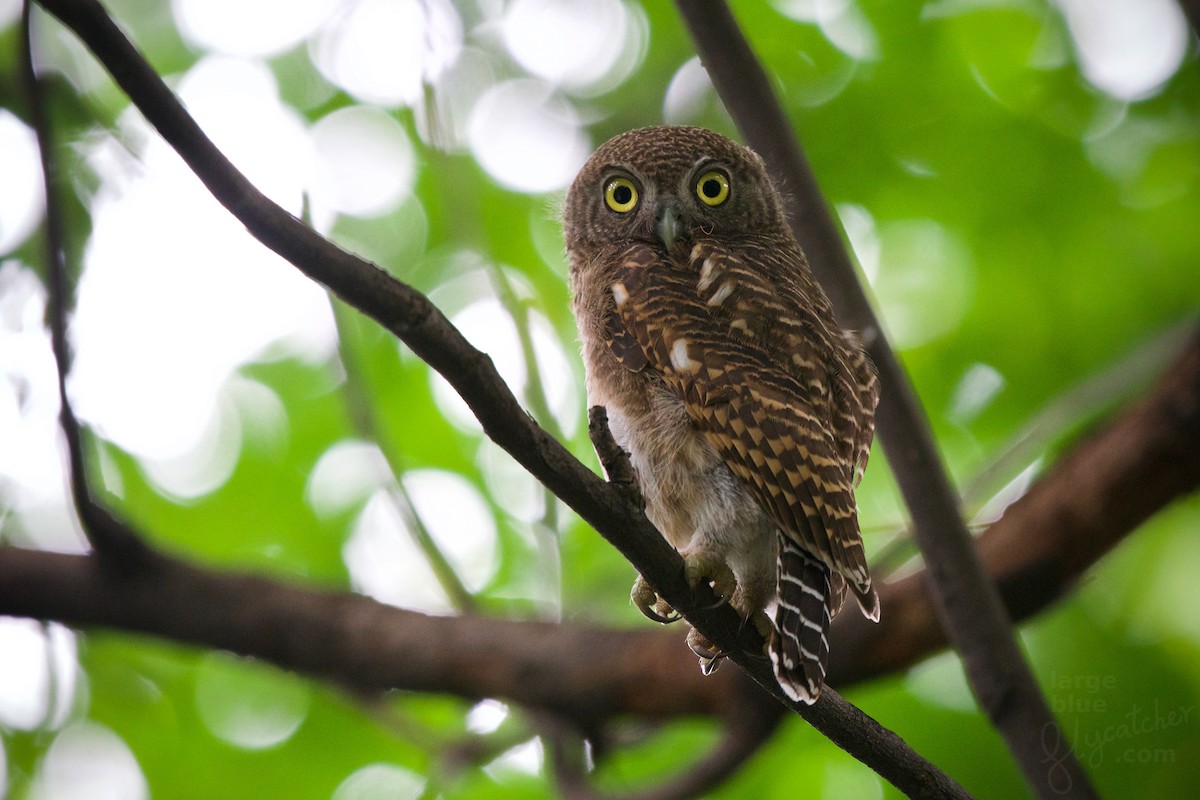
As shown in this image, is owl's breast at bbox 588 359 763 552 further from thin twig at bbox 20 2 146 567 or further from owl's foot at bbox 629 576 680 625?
thin twig at bbox 20 2 146 567

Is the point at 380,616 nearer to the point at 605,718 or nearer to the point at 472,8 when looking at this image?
the point at 605,718

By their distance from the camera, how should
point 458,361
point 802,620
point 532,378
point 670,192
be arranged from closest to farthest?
point 458,361 → point 802,620 → point 670,192 → point 532,378

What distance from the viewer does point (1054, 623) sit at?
4684mm

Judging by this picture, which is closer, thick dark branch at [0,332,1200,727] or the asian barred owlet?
the asian barred owlet

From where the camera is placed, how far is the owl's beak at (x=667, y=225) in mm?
3350

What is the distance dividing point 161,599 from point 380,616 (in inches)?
31.2

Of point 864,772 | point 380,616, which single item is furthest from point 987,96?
point 380,616

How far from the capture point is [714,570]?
2.67 metres

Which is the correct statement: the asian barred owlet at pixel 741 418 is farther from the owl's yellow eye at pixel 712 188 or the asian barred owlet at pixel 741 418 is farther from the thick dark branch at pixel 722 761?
the thick dark branch at pixel 722 761

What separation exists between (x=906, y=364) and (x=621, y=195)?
1.87 meters

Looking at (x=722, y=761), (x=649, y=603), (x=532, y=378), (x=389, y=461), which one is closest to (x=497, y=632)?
(x=389, y=461)

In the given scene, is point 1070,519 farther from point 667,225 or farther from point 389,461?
point 389,461

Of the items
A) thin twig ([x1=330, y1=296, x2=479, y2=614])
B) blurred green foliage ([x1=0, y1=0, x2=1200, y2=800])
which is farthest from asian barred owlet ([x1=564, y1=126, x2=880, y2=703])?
blurred green foliage ([x1=0, y1=0, x2=1200, y2=800])

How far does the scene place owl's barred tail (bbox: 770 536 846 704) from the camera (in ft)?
7.22
